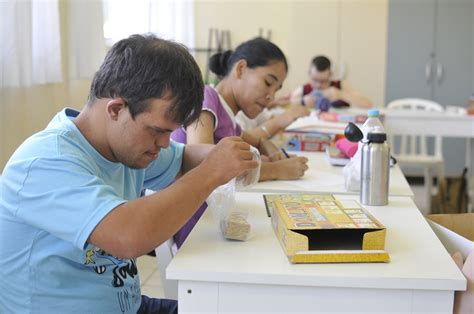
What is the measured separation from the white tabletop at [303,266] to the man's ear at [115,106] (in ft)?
0.92

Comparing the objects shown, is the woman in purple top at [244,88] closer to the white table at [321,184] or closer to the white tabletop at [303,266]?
the white table at [321,184]

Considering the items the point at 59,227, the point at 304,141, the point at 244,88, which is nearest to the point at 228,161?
the point at 59,227

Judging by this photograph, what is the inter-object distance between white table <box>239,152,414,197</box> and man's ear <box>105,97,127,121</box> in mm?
635

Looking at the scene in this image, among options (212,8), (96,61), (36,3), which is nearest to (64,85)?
(96,61)

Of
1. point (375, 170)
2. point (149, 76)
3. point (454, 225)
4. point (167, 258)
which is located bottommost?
point (167, 258)

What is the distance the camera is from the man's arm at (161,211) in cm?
94

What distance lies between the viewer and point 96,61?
3148 millimetres

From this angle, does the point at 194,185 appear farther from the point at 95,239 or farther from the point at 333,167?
the point at 333,167

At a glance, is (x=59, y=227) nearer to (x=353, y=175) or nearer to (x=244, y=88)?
(x=353, y=175)

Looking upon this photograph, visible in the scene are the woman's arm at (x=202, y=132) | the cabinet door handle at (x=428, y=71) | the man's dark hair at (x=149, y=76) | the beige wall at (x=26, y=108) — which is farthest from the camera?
the cabinet door handle at (x=428, y=71)

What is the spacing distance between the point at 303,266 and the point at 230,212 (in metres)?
0.29

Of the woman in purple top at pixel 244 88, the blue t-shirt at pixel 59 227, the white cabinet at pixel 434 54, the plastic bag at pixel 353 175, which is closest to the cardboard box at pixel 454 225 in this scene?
the plastic bag at pixel 353 175

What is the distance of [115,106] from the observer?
3.48 ft

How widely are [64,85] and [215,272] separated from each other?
2.27m
